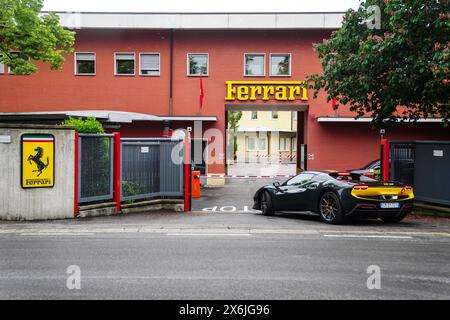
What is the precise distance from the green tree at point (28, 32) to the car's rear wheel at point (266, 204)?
1150 cm

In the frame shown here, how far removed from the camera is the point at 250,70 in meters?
27.5

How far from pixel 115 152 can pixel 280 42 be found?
1624 centimetres

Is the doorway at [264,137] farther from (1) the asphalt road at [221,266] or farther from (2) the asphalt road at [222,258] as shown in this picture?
(1) the asphalt road at [221,266]

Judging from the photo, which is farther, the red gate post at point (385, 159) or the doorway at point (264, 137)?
the doorway at point (264, 137)

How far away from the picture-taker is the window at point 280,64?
2747 cm

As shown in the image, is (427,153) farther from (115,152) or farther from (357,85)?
(115,152)

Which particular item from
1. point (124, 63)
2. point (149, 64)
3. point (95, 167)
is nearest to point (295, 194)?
point (95, 167)

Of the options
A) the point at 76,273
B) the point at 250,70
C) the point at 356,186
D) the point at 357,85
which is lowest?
the point at 76,273

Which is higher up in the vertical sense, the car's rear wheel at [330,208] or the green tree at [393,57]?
the green tree at [393,57]

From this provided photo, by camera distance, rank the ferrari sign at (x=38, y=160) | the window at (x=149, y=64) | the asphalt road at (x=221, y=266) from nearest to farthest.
→ the asphalt road at (x=221, y=266) → the ferrari sign at (x=38, y=160) → the window at (x=149, y=64)

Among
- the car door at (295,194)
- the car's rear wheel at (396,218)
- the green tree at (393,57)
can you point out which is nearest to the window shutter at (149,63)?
the green tree at (393,57)

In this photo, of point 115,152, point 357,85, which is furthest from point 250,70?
point 115,152

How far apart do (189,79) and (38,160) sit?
1611cm
